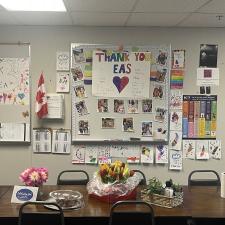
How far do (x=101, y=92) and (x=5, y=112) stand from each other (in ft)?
3.78

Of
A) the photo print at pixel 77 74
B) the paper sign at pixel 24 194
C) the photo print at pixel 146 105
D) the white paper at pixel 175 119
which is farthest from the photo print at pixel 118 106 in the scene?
the paper sign at pixel 24 194

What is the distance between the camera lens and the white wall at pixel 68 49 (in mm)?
4141

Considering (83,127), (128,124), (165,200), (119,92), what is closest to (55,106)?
(83,127)

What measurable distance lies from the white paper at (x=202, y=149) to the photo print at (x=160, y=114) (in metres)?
0.54

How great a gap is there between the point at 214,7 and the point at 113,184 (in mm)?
1840

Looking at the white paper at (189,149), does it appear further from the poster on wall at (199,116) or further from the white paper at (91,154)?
the white paper at (91,154)

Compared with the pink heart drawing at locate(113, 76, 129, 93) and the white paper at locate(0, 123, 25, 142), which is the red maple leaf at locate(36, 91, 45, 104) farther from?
the pink heart drawing at locate(113, 76, 129, 93)

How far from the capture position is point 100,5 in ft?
10.5

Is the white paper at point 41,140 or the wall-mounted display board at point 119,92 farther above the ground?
the wall-mounted display board at point 119,92

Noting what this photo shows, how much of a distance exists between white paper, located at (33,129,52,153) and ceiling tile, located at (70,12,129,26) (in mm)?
1328

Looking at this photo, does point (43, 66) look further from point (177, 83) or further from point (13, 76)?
point (177, 83)

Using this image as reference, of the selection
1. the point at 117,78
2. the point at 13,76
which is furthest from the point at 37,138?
the point at 117,78

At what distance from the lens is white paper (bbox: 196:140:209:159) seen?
4.32 meters

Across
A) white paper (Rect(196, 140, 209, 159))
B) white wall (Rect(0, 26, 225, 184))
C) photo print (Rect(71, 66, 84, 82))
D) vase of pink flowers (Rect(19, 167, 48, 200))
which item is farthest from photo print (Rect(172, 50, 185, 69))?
vase of pink flowers (Rect(19, 167, 48, 200))
